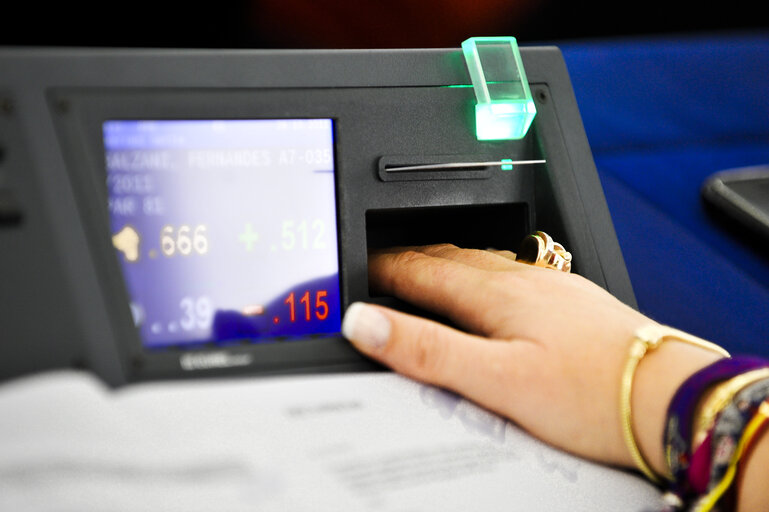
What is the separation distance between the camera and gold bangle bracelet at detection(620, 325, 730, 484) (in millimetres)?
506

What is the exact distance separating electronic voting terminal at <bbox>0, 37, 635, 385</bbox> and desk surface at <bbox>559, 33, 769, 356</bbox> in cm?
25

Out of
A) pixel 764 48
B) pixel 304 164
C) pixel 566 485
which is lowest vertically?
pixel 566 485

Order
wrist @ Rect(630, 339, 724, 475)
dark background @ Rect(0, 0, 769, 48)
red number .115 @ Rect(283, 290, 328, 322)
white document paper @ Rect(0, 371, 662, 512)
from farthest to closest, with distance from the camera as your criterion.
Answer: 1. dark background @ Rect(0, 0, 769, 48)
2. red number .115 @ Rect(283, 290, 328, 322)
3. wrist @ Rect(630, 339, 724, 475)
4. white document paper @ Rect(0, 371, 662, 512)

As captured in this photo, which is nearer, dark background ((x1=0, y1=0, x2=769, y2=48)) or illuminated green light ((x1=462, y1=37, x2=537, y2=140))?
illuminated green light ((x1=462, y1=37, x2=537, y2=140))

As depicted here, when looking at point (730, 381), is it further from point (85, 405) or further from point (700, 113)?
point (700, 113)

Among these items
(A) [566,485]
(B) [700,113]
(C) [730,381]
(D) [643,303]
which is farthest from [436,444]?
(B) [700,113]

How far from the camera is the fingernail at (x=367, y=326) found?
0.56m

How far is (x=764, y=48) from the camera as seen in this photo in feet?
3.32

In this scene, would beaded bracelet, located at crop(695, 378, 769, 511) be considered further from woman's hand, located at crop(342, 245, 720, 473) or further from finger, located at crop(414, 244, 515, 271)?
finger, located at crop(414, 244, 515, 271)

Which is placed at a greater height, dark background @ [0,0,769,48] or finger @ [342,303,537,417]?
dark background @ [0,0,769,48]

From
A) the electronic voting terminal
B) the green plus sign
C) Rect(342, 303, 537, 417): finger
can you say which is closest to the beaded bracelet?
Rect(342, 303, 537, 417): finger

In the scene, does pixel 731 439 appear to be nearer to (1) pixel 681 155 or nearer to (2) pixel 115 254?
(2) pixel 115 254

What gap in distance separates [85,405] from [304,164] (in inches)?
9.9


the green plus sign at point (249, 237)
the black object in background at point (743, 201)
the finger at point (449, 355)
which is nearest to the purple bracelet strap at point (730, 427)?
the finger at point (449, 355)
